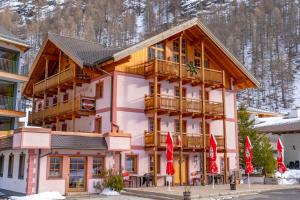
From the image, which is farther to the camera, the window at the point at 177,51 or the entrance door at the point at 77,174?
the window at the point at 177,51

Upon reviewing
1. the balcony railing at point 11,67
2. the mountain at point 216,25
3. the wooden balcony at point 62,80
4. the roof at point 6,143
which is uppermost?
the mountain at point 216,25

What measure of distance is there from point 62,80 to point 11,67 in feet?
17.9

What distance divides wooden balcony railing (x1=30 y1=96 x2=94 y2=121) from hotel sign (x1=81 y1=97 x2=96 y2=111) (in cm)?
20

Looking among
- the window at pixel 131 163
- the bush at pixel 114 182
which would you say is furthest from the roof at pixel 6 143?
the window at pixel 131 163

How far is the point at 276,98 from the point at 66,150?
213 ft

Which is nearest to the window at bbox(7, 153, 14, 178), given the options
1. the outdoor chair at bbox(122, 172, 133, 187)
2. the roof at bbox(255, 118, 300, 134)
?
the outdoor chair at bbox(122, 172, 133, 187)

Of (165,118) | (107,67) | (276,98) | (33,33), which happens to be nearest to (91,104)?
(107,67)

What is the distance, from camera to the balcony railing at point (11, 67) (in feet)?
108

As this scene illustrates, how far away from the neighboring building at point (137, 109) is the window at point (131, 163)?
2.6 inches

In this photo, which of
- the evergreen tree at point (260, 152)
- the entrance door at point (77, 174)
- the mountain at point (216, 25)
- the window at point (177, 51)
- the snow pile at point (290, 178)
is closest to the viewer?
the entrance door at point (77, 174)

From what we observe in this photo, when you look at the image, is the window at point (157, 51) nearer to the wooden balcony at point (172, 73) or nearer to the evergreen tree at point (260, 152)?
the wooden balcony at point (172, 73)

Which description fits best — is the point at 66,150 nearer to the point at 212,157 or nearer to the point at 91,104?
the point at 91,104

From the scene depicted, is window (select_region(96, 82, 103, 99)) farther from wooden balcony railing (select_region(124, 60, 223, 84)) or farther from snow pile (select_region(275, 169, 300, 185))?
snow pile (select_region(275, 169, 300, 185))

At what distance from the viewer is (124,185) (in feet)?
78.2
